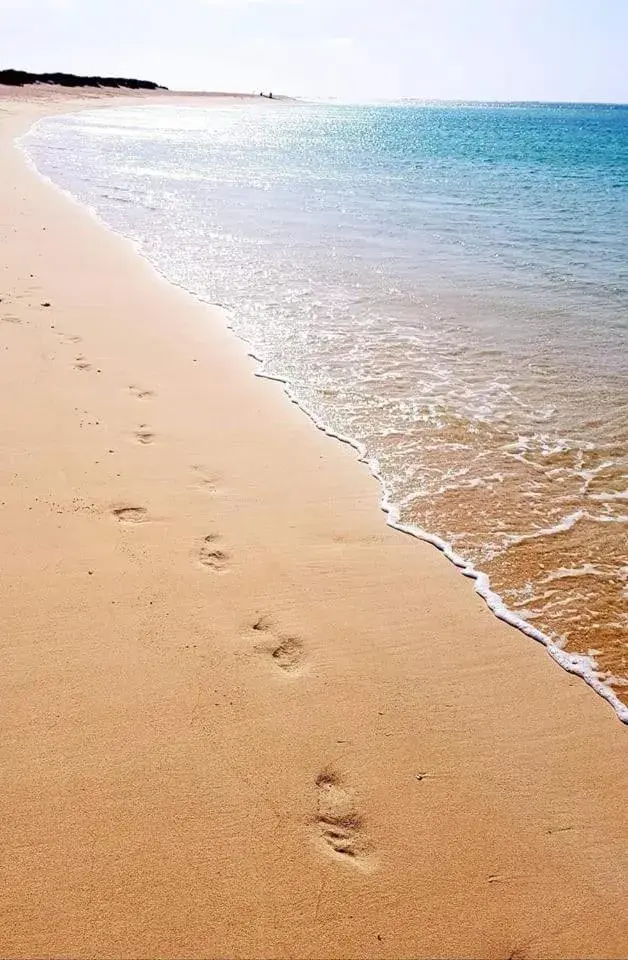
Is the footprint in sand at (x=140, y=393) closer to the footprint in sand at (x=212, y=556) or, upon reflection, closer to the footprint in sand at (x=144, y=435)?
the footprint in sand at (x=144, y=435)

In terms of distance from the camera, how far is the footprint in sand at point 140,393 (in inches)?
223

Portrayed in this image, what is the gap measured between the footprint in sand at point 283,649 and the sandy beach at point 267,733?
1cm

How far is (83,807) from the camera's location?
2.41 meters

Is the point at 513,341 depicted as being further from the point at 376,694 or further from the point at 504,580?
the point at 376,694

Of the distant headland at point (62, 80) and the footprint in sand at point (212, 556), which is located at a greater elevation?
the distant headland at point (62, 80)

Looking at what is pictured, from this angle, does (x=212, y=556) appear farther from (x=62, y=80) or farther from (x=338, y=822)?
(x=62, y=80)

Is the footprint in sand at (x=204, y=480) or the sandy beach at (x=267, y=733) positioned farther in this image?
the footprint in sand at (x=204, y=480)

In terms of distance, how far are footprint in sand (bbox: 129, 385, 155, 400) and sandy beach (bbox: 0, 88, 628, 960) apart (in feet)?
2.39

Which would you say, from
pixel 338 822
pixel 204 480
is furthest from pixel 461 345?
pixel 338 822

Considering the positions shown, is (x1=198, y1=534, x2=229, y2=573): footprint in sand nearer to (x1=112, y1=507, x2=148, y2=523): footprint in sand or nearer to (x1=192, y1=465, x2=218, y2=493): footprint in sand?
(x1=112, y1=507, x2=148, y2=523): footprint in sand

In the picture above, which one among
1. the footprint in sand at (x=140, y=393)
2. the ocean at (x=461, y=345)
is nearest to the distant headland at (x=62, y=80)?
the ocean at (x=461, y=345)

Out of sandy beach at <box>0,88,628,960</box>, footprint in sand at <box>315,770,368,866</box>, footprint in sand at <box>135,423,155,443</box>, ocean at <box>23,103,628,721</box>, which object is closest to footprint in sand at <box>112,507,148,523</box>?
sandy beach at <box>0,88,628,960</box>

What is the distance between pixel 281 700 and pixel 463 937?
1111 mm

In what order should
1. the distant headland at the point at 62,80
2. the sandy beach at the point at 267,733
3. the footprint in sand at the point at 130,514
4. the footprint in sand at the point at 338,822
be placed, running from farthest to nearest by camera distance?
the distant headland at the point at 62,80 < the footprint in sand at the point at 130,514 < the footprint in sand at the point at 338,822 < the sandy beach at the point at 267,733
